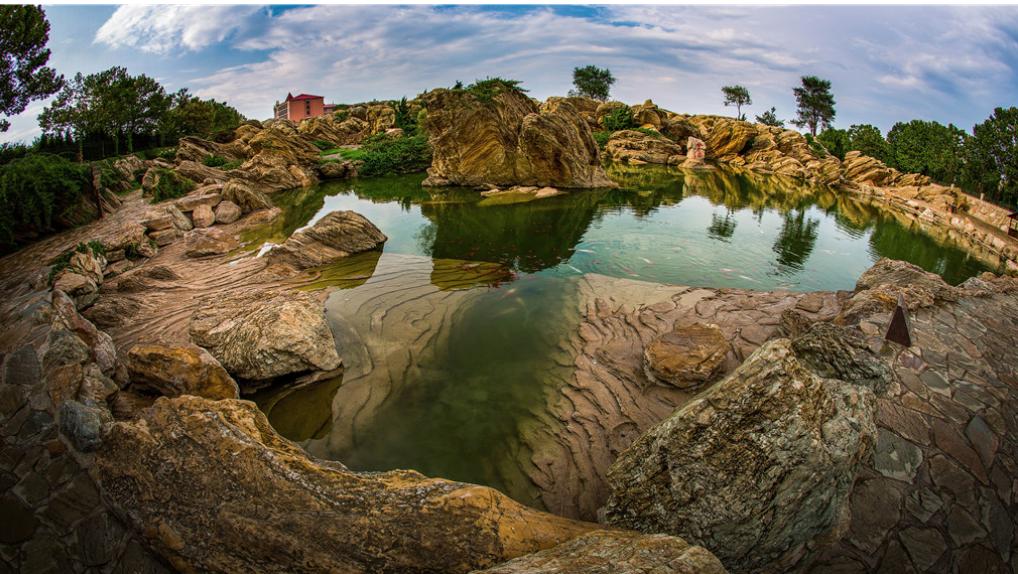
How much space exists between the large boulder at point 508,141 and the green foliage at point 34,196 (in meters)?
17.5

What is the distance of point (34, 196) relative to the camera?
13.5 meters

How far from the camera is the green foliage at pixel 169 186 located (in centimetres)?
2218

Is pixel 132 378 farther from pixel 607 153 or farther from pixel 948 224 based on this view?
pixel 607 153

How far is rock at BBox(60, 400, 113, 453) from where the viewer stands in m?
4.49

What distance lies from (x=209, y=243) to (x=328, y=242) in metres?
4.31

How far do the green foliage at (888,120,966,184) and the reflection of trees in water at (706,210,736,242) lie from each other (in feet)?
84.7

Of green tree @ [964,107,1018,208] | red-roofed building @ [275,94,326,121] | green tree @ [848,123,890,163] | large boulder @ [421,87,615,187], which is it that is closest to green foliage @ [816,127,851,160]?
green tree @ [848,123,890,163]

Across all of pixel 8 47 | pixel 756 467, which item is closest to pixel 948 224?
pixel 756 467

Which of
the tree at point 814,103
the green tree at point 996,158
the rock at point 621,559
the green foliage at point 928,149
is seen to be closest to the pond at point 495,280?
the rock at point 621,559

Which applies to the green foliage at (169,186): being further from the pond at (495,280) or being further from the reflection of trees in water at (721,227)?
the reflection of trees in water at (721,227)

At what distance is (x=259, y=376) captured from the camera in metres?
7.00

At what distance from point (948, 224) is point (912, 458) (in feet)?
92.2

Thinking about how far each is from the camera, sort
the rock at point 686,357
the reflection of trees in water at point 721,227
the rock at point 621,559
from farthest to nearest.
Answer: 1. the reflection of trees in water at point 721,227
2. the rock at point 686,357
3. the rock at point 621,559

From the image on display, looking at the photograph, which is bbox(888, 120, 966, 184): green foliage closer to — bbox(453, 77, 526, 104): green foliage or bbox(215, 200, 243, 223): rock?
bbox(453, 77, 526, 104): green foliage
